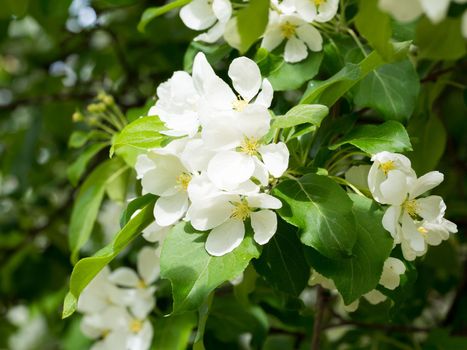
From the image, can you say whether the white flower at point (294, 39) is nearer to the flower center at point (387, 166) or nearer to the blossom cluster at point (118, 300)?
the flower center at point (387, 166)

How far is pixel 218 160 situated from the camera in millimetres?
873

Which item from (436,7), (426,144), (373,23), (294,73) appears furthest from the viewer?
(426,144)

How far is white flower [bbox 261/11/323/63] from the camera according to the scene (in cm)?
108

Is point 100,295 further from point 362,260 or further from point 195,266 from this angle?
point 362,260

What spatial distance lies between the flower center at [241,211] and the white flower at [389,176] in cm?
16

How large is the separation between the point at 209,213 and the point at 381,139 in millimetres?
246

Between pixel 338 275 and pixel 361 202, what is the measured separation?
0.10 m

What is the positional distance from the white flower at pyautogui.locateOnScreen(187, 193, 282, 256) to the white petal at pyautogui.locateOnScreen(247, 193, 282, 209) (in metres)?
0.02

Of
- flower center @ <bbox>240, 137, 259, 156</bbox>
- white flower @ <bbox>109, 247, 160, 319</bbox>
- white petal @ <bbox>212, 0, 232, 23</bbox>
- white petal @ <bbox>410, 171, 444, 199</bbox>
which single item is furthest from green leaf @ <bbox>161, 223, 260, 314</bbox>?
white flower @ <bbox>109, 247, 160, 319</bbox>

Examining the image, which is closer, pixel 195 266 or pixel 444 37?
pixel 444 37

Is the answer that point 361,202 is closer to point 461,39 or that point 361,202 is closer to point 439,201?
point 439,201

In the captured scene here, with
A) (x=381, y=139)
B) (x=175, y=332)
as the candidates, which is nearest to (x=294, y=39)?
(x=381, y=139)

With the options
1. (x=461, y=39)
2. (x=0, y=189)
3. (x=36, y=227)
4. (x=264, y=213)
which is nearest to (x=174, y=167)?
(x=264, y=213)

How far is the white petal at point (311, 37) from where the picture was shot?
1.08m
